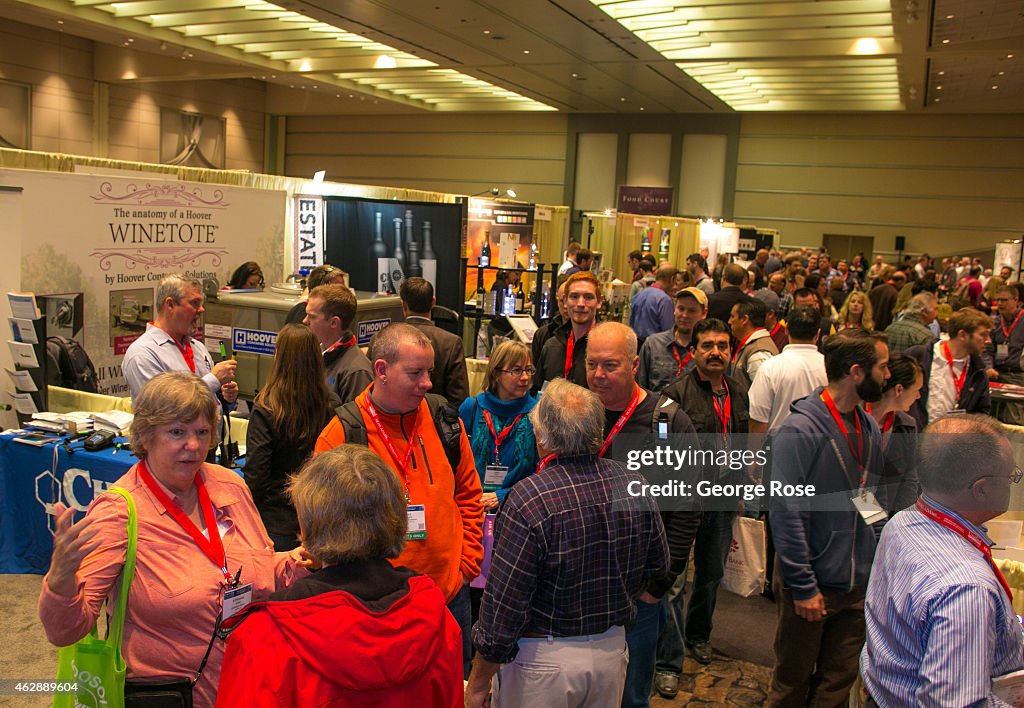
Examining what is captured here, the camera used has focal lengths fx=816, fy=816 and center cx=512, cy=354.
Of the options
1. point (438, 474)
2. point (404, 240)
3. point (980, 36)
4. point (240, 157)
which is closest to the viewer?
point (438, 474)

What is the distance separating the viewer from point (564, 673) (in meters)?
1.95

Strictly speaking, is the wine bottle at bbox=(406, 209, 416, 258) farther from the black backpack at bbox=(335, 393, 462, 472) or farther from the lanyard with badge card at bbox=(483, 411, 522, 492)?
the black backpack at bbox=(335, 393, 462, 472)

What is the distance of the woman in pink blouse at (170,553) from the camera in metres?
1.65

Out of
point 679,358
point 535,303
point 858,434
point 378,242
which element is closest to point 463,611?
point 858,434

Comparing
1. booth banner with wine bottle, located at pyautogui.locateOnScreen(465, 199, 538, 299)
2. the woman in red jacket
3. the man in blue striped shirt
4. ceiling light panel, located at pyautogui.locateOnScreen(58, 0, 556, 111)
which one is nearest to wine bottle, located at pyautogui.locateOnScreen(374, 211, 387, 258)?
booth banner with wine bottle, located at pyautogui.locateOnScreen(465, 199, 538, 299)

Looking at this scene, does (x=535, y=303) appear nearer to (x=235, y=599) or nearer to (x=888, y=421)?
(x=888, y=421)

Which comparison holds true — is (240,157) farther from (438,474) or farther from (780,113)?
(438,474)

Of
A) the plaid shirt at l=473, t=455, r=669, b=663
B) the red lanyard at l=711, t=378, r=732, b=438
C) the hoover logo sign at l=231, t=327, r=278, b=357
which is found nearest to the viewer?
the plaid shirt at l=473, t=455, r=669, b=663

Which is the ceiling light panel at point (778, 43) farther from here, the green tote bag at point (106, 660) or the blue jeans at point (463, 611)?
the green tote bag at point (106, 660)

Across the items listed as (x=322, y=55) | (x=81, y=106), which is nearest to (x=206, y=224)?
(x=322, y=55)

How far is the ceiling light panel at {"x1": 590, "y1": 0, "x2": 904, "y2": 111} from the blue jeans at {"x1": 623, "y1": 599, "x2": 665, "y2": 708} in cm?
1036

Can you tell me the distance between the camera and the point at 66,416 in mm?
3984

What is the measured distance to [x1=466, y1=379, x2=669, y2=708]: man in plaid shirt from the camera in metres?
1.92

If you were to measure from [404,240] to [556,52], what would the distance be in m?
9.01
